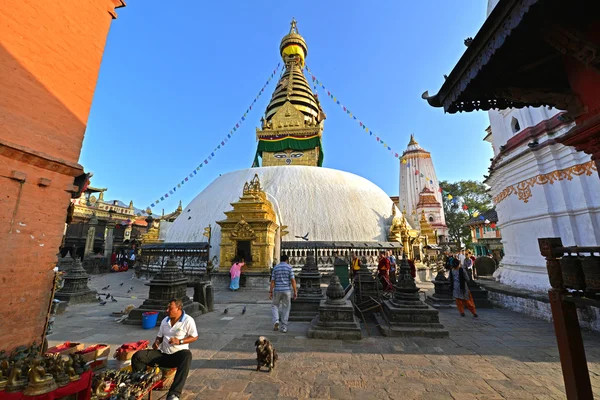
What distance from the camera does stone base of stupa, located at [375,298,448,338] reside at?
4.93m

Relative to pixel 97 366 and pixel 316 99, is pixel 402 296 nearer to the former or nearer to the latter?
pixel 97 366

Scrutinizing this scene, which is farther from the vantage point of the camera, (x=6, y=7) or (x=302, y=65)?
(x=302, y=65)

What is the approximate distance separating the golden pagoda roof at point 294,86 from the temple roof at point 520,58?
24880 millimetres

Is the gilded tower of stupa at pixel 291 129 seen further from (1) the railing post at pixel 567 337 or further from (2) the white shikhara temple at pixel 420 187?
(1) the railing post at pixel 567 337

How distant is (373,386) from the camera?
306 cm

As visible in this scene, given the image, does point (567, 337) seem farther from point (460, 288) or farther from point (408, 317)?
point (460, 288)

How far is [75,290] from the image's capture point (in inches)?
327

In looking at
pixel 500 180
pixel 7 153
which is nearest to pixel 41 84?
pixel 7 153

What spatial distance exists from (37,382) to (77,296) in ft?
26.3

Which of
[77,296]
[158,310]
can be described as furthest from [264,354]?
[77,296]

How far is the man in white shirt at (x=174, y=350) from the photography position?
283 cm

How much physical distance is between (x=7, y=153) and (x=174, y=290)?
4.38 meters

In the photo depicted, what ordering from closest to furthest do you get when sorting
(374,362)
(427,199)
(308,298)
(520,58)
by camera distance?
(520,58), (374,362), (308,298), (427,199)

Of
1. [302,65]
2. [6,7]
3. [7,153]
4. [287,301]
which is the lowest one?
[287,301]
